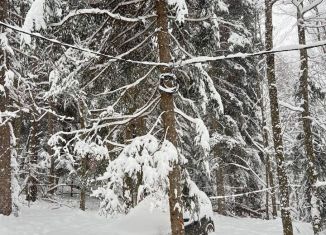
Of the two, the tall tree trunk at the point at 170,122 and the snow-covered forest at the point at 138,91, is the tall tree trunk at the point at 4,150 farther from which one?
the tall tree trunk at the point at 170,122

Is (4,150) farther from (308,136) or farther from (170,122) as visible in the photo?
(308,136)

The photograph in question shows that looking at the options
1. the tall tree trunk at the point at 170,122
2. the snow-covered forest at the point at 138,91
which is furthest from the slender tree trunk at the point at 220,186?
the tall tree trunk at the point at 170,122

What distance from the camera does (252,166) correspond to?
23250mm

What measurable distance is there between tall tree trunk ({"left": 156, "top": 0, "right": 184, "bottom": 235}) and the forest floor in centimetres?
59

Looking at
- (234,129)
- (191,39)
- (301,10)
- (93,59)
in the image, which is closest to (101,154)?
(93,59)

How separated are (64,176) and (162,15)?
2190cm

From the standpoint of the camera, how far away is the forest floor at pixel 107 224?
10086 millimetres

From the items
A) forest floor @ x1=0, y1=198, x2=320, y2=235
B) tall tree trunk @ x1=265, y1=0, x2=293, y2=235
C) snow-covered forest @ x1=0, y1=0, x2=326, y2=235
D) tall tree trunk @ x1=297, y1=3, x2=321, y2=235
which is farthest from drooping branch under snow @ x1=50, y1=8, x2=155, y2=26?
tall tree trunk @ x1=297, y1=3, x2=321, y2=235

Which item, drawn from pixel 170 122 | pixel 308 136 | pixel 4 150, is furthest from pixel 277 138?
pixel 4 150

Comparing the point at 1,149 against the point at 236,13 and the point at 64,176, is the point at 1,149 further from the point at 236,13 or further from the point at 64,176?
the point at 64,176

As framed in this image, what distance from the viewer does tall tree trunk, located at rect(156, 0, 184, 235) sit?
8.21 meters

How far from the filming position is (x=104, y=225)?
10.8 metres

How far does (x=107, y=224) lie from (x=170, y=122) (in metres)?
3.91

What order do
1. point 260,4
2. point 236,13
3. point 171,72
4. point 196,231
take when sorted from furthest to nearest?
point 236,13 → point 260,4 → point 196,231 → point 171,72
